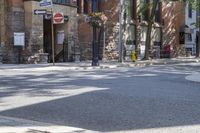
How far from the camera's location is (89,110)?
1187 centimetres

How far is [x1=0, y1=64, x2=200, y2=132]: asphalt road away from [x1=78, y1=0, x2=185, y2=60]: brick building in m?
20.3

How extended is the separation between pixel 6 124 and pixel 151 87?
833 centimetres

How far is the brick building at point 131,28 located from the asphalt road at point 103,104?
20.3 metres

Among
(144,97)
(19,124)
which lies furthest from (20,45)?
(19,124)

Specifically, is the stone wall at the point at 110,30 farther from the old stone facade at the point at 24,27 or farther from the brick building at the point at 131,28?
the old stone facade at the point at 24,27

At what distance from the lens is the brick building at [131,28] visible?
39.2 meters

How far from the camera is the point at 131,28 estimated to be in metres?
44.8

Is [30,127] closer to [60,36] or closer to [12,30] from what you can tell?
[12,30]

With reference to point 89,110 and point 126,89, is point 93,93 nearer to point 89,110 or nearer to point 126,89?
point 126,89

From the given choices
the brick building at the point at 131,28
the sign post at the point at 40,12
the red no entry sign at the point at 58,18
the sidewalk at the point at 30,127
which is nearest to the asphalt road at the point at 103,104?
the sidewalk at the point at 30,127

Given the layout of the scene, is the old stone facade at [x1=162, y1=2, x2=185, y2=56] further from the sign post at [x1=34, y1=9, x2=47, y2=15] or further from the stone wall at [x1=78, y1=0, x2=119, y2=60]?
the sign post at [x1=34, y1=9, x2=47, y2=15]

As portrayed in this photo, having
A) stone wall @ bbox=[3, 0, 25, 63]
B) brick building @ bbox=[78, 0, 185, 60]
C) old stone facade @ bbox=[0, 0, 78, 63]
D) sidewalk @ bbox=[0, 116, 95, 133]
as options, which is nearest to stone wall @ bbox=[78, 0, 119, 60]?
brick building @ bbox=[78, 0, 185, 60]

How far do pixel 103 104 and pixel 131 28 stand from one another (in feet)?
106

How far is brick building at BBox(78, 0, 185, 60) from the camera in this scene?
39188 millimetres
